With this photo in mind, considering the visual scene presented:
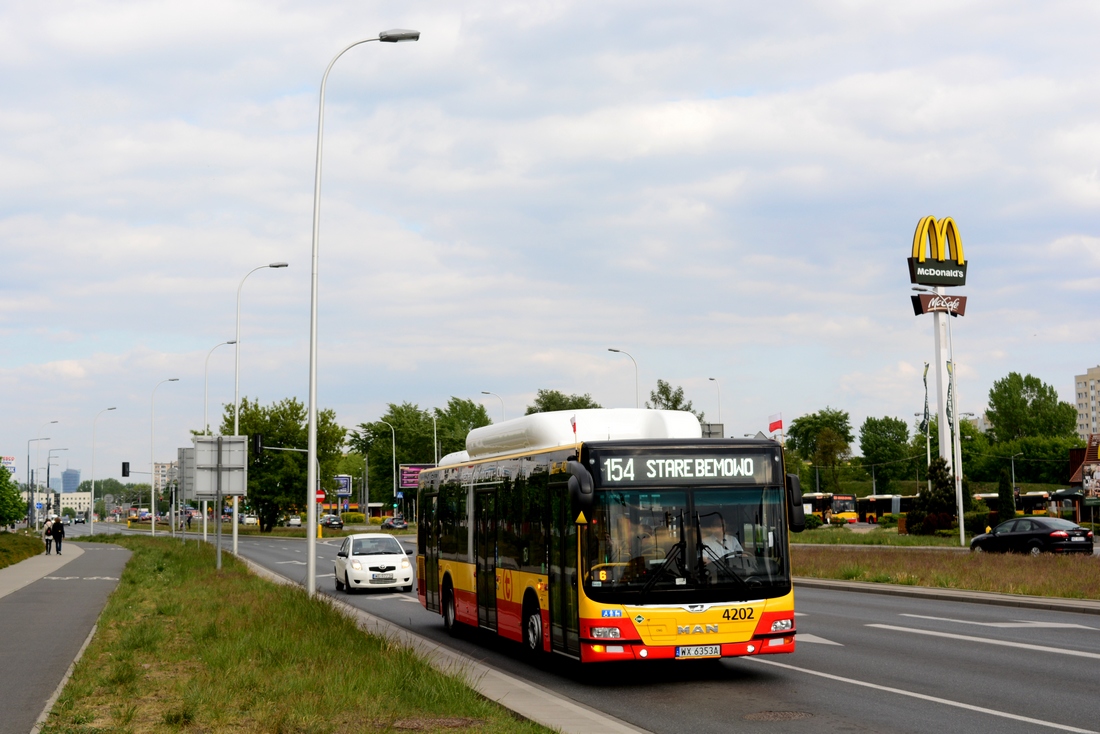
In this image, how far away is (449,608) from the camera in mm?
19188

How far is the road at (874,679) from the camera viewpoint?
10.4 metres

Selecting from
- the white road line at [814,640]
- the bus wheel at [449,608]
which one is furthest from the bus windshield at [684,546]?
the bus wheel at [449,608]

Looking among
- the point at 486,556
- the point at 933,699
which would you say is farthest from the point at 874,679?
the point at 486,556

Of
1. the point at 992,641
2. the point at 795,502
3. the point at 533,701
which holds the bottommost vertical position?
the point at 992,641

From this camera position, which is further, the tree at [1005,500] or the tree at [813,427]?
the tree at [813,427]

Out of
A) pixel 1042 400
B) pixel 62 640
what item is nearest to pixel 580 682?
pixel 62 640

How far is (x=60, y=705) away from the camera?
10773mm

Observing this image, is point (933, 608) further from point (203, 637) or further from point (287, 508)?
point (287, 508)

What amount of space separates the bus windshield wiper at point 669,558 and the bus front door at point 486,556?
13.7 ft

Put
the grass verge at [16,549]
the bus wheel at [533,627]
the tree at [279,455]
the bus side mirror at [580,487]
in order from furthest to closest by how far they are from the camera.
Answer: the tree at [279,455] → the grass verge at [16,549] → the bus wheel at [533,627] → the bus side mirror at [580,487]

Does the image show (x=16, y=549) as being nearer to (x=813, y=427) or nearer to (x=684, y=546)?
(x=684, y=546)

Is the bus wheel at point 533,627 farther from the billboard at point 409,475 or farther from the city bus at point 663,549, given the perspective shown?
the billboard at point 409,475

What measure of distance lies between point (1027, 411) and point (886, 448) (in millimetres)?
22328

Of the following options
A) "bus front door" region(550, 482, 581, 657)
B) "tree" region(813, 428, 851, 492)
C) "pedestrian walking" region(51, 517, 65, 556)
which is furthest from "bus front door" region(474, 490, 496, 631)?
"tree" region(813, 428, 851, 492)
